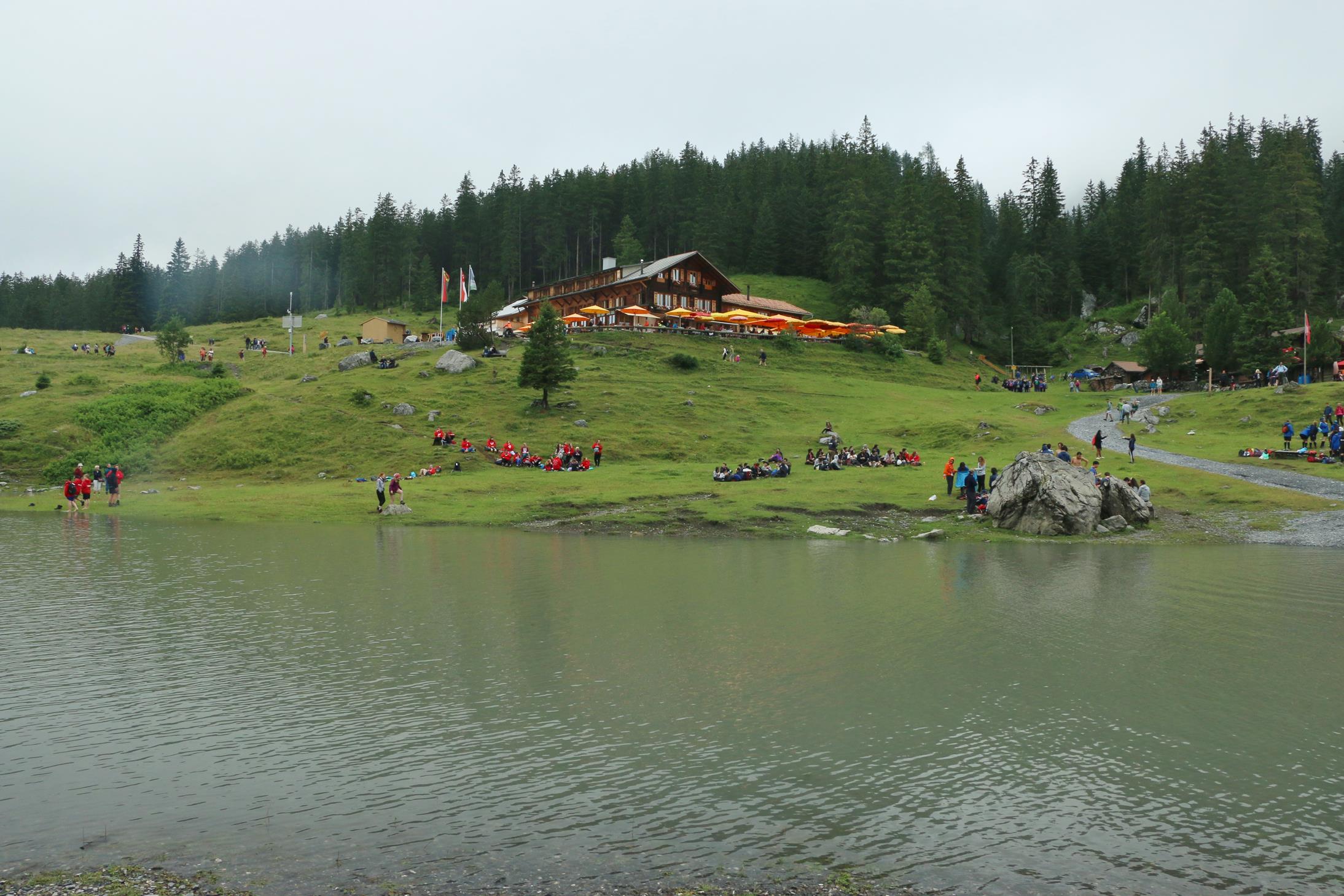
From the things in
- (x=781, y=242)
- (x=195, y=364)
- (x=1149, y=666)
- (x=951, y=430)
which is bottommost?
(x=1149, y=666)

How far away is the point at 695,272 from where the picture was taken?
126m

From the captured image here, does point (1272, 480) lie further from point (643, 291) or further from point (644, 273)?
point (644, 273)

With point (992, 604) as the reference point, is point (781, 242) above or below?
above

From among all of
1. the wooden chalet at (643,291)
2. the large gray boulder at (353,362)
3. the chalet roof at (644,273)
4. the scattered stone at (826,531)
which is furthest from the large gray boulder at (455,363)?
the scattered stone at (826,531)

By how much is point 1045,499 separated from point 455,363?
2290 inches

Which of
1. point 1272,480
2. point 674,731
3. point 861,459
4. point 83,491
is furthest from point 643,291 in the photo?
point 674,731

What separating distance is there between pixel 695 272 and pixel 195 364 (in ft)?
215

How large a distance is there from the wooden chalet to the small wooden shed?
1625cm

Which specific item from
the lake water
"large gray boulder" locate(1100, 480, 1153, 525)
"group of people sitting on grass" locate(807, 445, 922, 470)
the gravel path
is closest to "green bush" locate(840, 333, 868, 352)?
the gravel path

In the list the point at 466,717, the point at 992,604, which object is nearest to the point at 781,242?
the point at 992,604

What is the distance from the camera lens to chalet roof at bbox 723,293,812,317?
429ft

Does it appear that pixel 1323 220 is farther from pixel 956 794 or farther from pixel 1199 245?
pixel 956 794

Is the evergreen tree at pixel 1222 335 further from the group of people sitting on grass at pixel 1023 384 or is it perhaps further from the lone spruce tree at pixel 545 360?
the lone spruce tree at pixel 545 360

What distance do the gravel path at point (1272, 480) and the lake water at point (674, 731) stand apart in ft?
39.9
